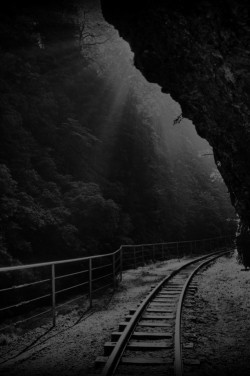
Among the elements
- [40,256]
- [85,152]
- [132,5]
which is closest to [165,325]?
[132,5]

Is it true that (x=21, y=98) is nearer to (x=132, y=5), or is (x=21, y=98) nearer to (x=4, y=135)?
(x=4, y=135)

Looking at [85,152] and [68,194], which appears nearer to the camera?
[68,194]

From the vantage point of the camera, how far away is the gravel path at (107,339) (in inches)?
194

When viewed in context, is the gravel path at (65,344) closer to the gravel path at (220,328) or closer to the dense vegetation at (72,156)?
the gravel path at (220,328)

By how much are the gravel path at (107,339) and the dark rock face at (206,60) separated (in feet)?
8.82

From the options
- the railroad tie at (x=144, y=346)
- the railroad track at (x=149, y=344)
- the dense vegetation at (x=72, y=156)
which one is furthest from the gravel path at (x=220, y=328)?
the dense vegetation at (x=72, y=156)

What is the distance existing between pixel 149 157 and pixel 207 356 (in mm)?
24533

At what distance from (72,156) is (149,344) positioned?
1673 centimetres

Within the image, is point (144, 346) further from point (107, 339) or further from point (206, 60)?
point (206, 60)

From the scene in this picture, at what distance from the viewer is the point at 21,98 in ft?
59.1

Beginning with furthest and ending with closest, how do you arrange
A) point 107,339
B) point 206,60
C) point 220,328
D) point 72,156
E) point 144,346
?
point 72,156 → point 206,60 → point 220,328 → point 107,339 → point 144,346

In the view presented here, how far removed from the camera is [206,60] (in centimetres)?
722

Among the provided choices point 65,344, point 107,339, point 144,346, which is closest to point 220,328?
point 144,346

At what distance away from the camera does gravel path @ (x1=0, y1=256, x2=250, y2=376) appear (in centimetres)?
494
